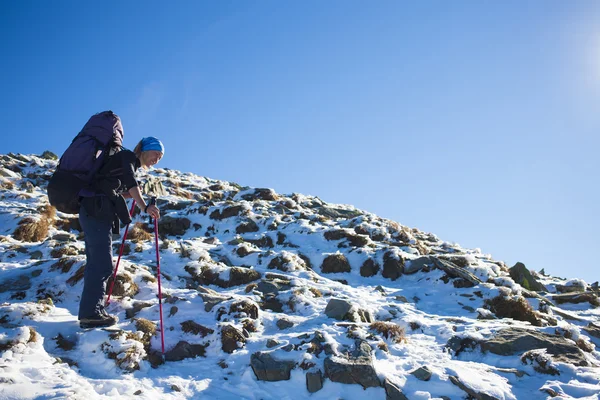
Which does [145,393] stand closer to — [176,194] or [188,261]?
[188,261]

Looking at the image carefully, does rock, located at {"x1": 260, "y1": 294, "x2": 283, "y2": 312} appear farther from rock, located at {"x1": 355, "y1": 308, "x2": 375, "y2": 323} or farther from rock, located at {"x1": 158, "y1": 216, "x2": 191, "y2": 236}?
rock, located at {"x1": 158, "y1": 216, "x2": 191, "y2": 236}

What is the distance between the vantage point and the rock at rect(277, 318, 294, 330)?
24.9 feet

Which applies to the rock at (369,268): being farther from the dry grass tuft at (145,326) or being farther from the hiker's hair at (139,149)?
the hiker's hair at (139,149)

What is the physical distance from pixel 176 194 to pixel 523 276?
22433 millimetres

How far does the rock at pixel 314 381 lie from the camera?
5.40 meters

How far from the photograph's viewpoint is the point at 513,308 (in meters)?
9.73

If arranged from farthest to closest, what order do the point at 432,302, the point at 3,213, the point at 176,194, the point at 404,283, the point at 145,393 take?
the point at 176,194 → the point at 3,213 → the point at 404,283 → the point at 432,302 → the point at 145,393

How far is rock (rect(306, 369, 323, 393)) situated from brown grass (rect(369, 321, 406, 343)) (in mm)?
2166

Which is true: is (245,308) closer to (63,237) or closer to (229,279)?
(229,279)

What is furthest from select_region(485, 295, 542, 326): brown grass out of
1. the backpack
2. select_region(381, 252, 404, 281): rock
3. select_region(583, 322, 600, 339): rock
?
the backpack

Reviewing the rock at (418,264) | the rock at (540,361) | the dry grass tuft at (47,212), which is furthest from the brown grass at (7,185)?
the rock at (540,361)

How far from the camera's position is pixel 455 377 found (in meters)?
5.61

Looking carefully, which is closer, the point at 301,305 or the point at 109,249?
the point at 109,249

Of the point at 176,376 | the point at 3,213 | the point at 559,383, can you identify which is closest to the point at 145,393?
the point at 176,376
